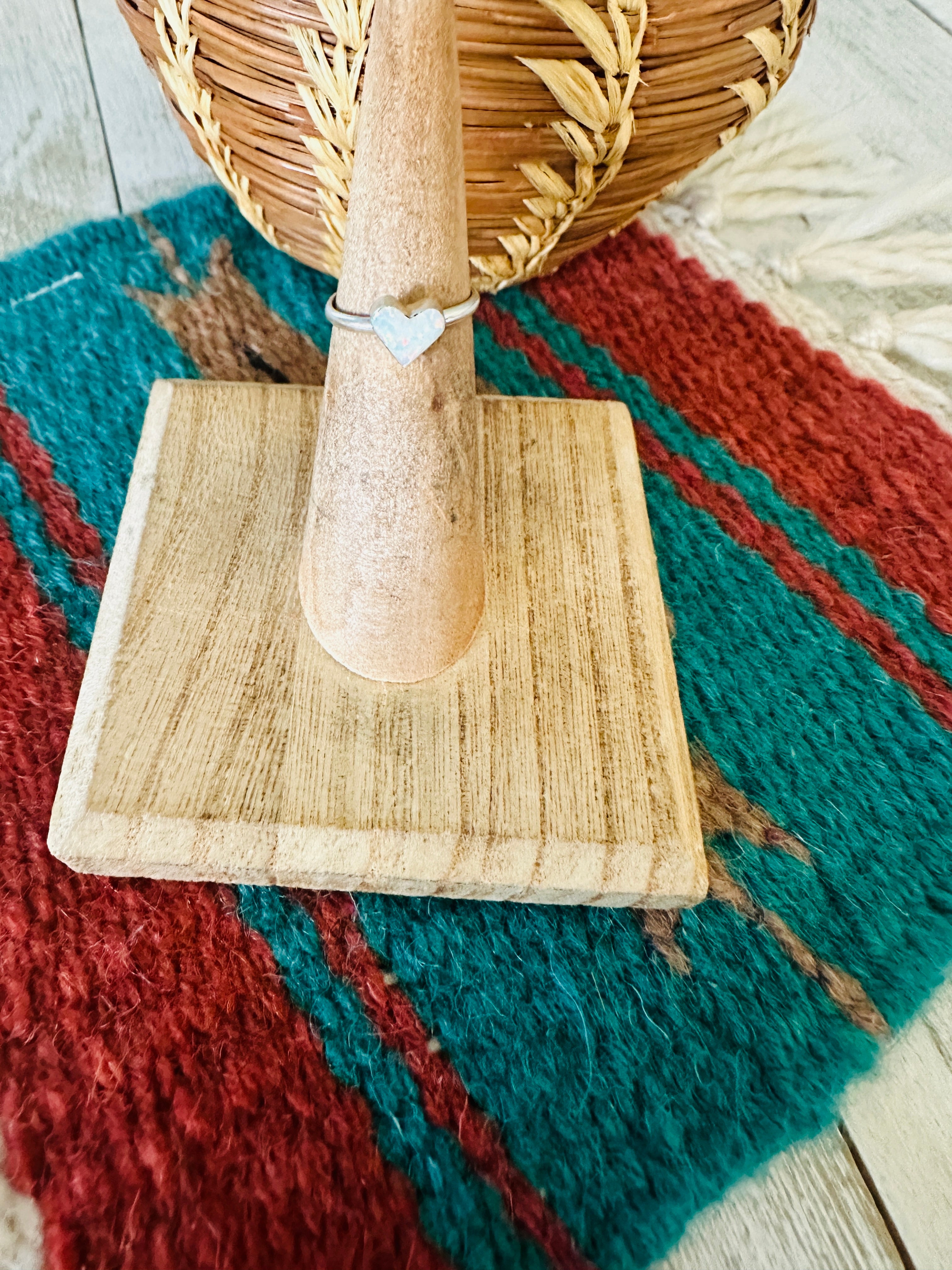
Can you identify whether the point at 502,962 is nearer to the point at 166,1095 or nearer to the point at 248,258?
the point at 166,1095

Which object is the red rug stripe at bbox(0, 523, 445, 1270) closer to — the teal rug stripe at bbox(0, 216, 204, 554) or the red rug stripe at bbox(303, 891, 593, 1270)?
the red rug stripe at bbox(303, 891, 593, 1270)

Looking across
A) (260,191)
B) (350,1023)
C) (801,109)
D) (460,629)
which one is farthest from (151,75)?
(350,1023)

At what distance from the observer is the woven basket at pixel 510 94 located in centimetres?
36

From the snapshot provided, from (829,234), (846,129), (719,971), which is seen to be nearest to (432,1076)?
(719,971)

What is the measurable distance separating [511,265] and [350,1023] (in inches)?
14.6

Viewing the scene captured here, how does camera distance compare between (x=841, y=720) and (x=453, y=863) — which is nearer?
(x=453, y=863)

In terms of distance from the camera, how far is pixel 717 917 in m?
0.39

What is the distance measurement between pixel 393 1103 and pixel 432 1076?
0.05ft

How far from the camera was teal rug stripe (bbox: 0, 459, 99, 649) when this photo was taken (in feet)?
1.46

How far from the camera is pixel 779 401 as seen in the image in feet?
1.85

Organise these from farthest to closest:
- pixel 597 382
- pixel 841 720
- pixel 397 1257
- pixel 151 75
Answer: pixel 151 75
pixel 597 382
pixel 841 720
pixel 397 1257

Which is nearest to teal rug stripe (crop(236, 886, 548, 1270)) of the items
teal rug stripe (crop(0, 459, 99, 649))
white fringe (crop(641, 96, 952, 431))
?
teal rug stripe (crop(0, 459, 99, 649))

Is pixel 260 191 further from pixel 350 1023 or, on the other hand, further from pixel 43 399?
pixel 350 1023

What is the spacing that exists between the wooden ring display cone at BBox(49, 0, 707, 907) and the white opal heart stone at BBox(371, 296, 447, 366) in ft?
0.03
